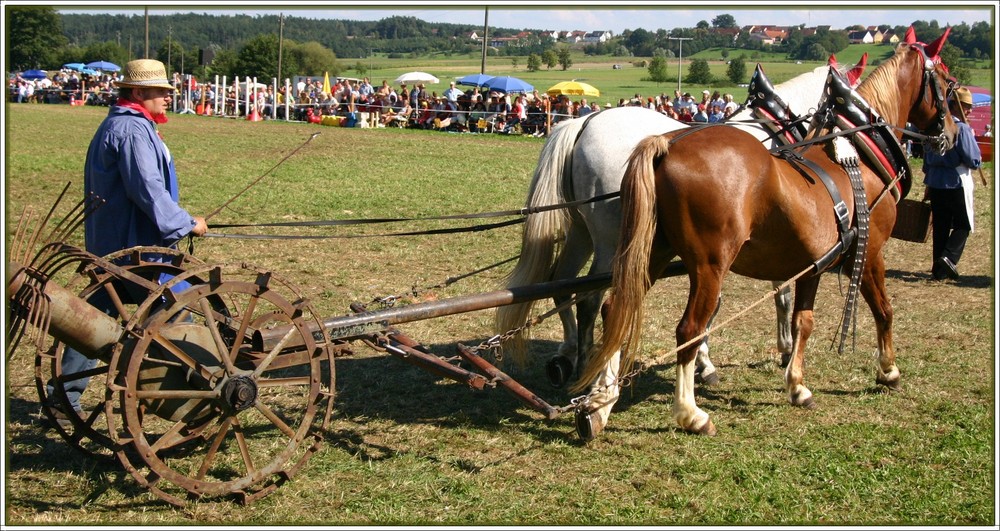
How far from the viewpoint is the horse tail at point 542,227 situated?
18.6 ft

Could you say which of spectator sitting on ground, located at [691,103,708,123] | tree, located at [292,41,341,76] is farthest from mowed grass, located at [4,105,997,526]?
tree, located at [292,41,341,76]

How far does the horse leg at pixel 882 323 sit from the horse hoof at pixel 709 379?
39.3 inches

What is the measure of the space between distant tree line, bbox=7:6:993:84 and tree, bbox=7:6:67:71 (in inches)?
3.3

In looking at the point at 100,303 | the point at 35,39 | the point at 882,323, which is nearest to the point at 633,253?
the point at 882,323

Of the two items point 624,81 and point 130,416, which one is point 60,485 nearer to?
point 130,416

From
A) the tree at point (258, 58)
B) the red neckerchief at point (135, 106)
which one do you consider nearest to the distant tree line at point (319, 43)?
the tree at point (258, 58)

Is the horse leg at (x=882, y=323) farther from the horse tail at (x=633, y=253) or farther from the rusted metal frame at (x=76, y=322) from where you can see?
the rusted metal frame at (x=76, y=322)

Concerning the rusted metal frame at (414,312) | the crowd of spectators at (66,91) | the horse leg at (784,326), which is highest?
the rusted metal frame at (414,312)

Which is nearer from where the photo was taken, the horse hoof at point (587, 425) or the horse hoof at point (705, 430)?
the horse hoof at point (587, 425)

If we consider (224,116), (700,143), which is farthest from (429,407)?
(224,116)

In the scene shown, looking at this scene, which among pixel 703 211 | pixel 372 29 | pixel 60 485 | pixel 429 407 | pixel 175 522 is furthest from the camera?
pixel 372 29

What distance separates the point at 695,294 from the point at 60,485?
3.23 metres

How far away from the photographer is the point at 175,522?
3.87 m

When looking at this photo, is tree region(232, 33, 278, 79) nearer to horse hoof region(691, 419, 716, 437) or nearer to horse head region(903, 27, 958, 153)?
horse head region(903, 27, 958, 153)
